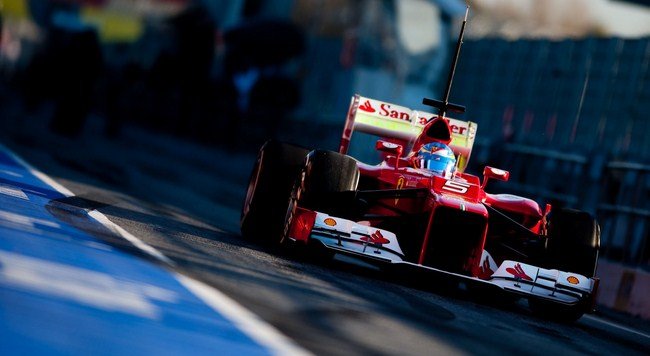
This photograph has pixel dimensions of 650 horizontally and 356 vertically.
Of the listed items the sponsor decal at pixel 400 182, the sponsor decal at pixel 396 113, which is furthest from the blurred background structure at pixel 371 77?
the sponsor decal at pixel 400 182

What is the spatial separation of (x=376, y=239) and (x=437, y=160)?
5.56 ft

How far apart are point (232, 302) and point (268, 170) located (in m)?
4.92

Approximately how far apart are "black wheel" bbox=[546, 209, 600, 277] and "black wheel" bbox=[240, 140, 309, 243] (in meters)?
2.23

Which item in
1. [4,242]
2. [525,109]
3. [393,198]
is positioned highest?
[525,109]

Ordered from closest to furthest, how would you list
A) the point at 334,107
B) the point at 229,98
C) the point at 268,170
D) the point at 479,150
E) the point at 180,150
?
1. the point at 268,170
2. the point at 479,150
3. the point at 180,150
4. the point at 334,107
5. the point at 229,98

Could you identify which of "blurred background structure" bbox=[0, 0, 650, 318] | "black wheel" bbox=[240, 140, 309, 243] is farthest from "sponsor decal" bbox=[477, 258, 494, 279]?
"blurred background structure" bbox=[0, 0, 650, 318]

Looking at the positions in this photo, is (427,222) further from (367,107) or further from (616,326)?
(367,107)

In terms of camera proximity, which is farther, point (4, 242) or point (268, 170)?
point (268, 170)

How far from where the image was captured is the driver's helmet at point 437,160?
40.4 feet

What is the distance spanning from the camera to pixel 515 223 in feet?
38.1

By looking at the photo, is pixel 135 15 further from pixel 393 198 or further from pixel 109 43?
pixel 393 198

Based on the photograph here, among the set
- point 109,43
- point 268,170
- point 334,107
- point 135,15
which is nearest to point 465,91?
point 334,107

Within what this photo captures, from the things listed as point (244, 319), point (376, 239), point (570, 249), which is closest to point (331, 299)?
point (244, 319)

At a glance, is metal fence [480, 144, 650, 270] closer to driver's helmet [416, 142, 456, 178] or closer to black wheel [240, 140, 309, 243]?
driver's helmet [416, 142, 456, 178]
